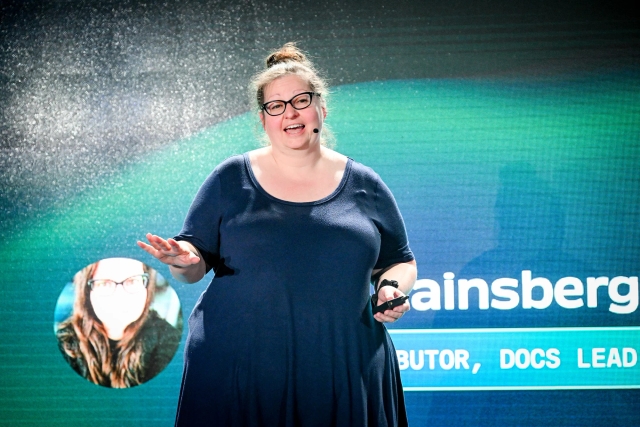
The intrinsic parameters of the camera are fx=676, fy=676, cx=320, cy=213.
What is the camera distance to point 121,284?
2.89 meters

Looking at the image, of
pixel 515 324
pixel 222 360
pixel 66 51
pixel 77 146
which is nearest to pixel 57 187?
pixel 77 146

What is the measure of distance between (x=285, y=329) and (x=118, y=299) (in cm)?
144

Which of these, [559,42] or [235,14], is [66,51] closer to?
[235,14]

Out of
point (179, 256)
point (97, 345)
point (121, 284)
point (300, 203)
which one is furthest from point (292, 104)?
point (97, 345)

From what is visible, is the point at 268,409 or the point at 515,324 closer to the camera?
the point at 268,409

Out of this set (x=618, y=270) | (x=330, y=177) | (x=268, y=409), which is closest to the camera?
(x=268, y=409)

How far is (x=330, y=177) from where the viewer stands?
5.97 feet

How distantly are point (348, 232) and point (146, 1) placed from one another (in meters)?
1.74

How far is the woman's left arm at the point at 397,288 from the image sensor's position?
1.68 metres

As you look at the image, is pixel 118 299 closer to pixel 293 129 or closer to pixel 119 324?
pixel 119 324

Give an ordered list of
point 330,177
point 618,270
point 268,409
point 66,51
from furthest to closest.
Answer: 1. point 66,51
2. point 618,270
3. point 330,177
4. point 268,409

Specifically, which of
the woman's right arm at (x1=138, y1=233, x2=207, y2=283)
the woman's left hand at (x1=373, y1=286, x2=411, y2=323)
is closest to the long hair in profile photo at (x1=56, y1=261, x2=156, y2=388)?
the woman's right arm at (x1=138, y1=233, x2=207, y2=283)

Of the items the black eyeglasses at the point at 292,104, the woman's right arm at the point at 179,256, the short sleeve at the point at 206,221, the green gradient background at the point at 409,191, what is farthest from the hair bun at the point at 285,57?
the green gradient background at the point at 409,191

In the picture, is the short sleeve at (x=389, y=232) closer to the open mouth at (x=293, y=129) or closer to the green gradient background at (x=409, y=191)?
the open mouth at (x=293, y=129)
